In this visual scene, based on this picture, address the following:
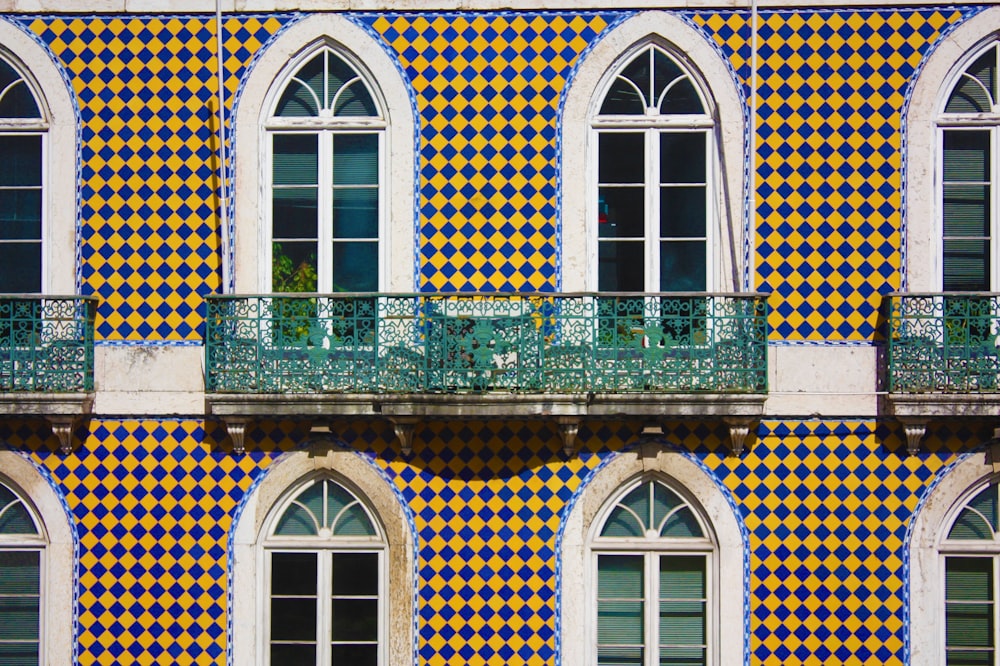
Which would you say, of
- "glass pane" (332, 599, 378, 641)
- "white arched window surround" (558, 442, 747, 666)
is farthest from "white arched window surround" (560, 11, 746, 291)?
"glass pane" (332, 599, 378, 641)

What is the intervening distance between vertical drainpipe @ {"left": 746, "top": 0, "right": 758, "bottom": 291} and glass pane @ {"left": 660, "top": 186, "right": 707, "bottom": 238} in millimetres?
493

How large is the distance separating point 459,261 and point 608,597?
3.26m

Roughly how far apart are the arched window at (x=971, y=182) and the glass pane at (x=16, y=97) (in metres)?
8.21

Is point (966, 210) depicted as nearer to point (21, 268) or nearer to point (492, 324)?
point (492, 324)

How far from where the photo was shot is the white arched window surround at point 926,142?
11.5 meters

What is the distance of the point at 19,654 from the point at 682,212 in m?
7.17

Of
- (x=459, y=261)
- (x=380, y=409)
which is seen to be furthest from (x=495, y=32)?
(x=380, y=409)

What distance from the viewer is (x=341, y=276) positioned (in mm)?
11945

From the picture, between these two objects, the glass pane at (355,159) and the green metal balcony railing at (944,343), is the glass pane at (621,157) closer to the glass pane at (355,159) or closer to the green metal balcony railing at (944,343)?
the glass pane at (355,159)

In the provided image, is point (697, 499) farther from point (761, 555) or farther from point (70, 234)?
point (70, 234)

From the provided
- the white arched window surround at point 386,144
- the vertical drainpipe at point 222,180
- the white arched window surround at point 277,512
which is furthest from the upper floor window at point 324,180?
the white arched window surround at point 277,512

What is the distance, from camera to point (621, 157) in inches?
465

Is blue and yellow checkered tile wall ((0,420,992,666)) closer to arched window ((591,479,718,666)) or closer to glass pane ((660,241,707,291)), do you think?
arched window ((591,479,718,666))

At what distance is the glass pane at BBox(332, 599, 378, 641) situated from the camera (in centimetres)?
1169
